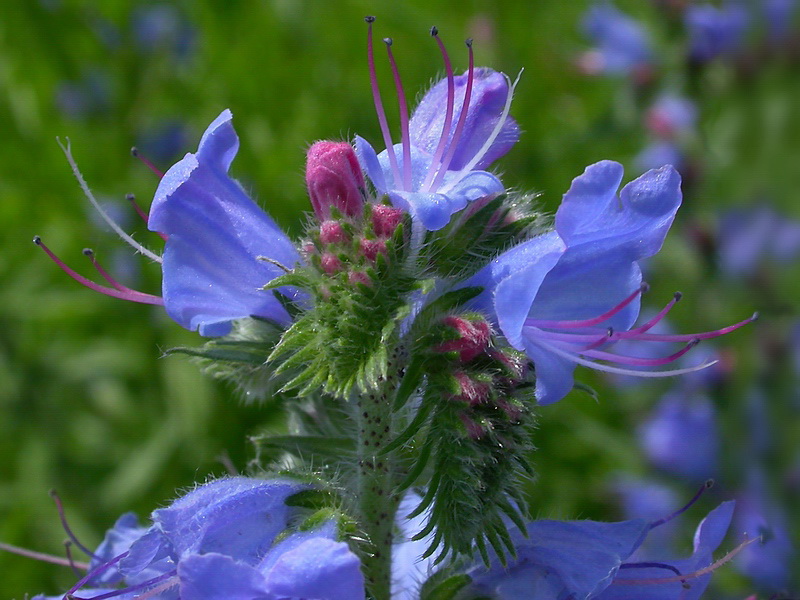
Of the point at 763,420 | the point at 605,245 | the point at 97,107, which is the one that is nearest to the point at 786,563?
the point at 763,420

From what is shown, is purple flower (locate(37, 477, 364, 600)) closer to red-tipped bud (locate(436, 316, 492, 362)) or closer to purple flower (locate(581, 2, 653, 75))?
red-tipped bud (locate(436, 316, 492, 362))

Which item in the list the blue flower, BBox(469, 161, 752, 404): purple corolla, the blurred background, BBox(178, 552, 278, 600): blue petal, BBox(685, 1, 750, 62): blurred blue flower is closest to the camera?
BBox(178, 552, 278, 600): blue petal

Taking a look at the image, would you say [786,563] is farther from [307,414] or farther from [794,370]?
[307,414]

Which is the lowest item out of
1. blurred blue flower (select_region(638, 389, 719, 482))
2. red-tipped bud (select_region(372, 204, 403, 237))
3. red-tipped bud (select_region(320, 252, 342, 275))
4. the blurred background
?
blurred blue flower (select_region(638, 389, 719, 482))

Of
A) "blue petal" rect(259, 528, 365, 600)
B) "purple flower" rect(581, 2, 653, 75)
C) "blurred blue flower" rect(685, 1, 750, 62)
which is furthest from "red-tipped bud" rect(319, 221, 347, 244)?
"purple flower" rect(581, 2, 653, 75)

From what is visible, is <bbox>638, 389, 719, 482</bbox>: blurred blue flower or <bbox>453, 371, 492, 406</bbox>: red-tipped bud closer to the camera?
<bbox>453, 371, 492, 406</bbox>: red-tipped bud

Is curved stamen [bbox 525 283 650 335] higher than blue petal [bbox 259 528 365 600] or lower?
higher
